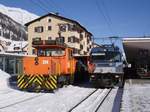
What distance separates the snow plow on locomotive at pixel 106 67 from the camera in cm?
2314

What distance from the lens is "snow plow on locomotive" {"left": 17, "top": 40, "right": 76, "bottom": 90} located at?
19766mm

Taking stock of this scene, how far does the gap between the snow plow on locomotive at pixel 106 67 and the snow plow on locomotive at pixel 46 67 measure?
208 cm

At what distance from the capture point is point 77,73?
2697 centimetres

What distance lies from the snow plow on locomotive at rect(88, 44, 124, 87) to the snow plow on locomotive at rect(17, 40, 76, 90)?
6.82ft

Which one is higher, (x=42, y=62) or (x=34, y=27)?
(x=34, y=27)

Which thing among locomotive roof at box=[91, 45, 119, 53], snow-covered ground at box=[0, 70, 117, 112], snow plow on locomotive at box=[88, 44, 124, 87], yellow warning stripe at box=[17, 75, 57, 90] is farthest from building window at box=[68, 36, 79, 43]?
snow-covered ground at box=[0, 70, 117, 112]

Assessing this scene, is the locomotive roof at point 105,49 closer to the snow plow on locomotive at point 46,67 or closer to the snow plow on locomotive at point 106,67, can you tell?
the snow plow on locomotive at point 106,67

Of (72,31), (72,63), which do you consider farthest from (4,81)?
(72,31)

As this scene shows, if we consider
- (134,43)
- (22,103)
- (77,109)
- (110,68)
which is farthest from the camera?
(134,43)

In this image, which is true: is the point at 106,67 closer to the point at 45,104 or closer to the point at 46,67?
the point at 46,67

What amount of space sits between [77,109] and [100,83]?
1004 centimetres

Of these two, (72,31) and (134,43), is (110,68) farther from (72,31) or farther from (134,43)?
(72,31)

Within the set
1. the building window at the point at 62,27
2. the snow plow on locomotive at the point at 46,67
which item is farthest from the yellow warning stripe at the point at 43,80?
the building window at the point at 62,27

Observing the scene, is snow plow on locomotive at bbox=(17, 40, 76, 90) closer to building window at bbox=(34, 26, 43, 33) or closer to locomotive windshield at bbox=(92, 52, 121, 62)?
locomotive windshield at bbox=(92, 52, 121, 62)
